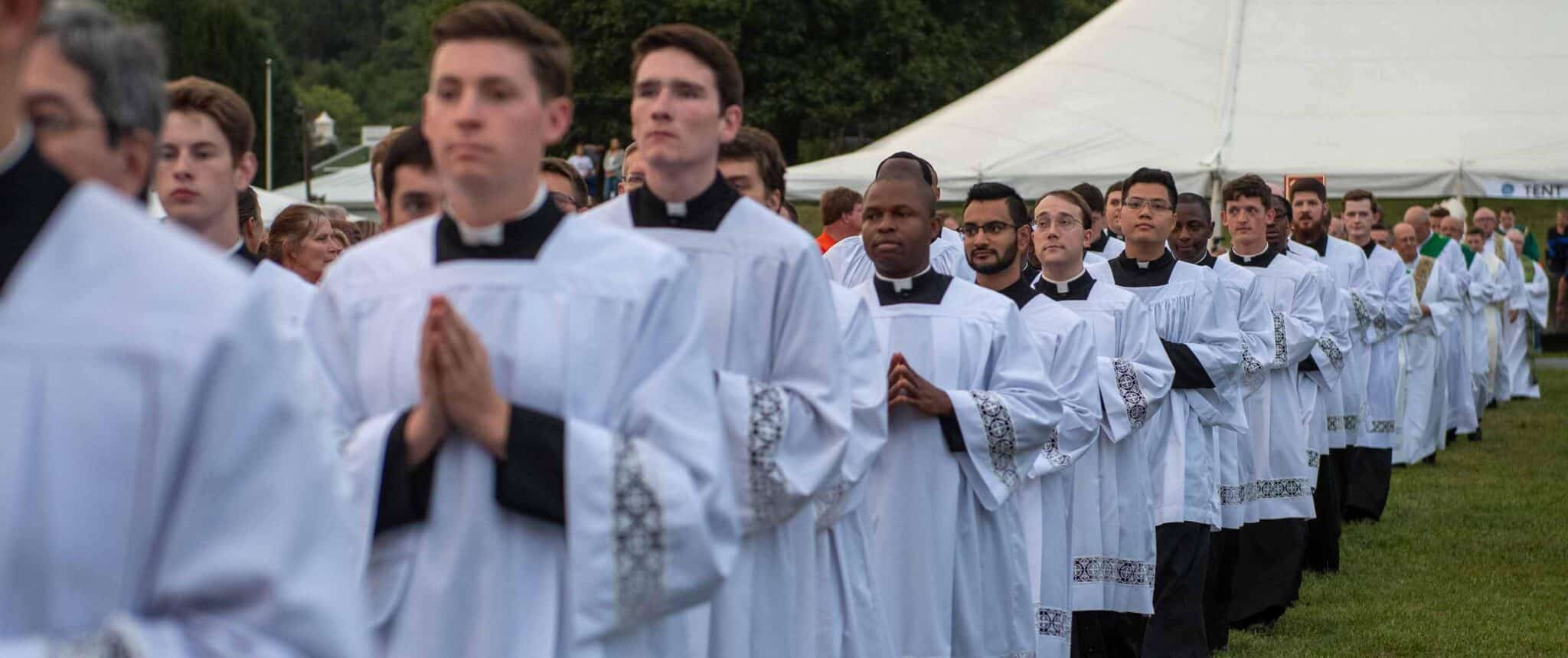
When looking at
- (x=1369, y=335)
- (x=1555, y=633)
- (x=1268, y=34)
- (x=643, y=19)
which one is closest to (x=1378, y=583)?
(x=1555, y=633)

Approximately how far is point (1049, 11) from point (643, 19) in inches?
405

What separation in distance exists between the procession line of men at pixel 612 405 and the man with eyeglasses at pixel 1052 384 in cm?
2

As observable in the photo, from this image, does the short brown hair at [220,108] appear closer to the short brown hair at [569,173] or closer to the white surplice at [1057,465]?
the short brown hair at [569,173]

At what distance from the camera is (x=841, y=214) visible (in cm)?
1071

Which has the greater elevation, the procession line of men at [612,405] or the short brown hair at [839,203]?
the short brown hair at [839,203]

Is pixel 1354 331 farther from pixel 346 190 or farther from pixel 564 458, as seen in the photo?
pixel 346 190

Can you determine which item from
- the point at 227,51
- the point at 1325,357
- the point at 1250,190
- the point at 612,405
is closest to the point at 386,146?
the point at 612,405

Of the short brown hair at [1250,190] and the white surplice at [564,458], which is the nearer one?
the white surplice at [564,458]

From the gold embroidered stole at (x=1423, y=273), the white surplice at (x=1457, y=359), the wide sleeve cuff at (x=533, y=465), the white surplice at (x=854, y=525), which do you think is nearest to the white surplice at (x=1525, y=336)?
the white surplice at (x=1457, y=359)

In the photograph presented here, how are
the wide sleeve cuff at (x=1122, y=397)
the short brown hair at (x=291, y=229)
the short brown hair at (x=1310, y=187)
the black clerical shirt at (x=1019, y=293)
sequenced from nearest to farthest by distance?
the short brown hair at (x=291, y=229), the black clerical shirt at (x=1019, y=293), the wide sleeve cuff at (x=1122, y=397), the short brown hair at (x=1310, y=187)

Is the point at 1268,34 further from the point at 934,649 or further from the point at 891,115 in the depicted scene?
the point at 934,649

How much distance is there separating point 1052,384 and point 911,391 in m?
1.07

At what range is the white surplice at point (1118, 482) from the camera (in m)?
9.38

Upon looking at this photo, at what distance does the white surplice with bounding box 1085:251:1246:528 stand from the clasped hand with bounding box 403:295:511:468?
22.3 feet
